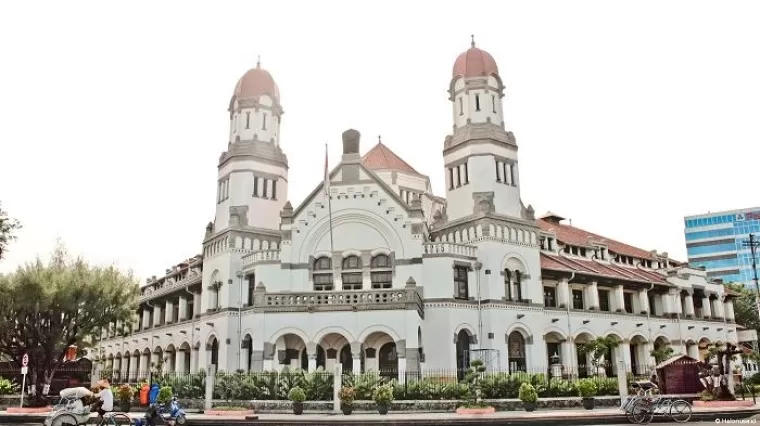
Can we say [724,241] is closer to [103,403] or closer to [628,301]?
[628,301]

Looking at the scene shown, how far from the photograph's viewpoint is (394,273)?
3775 cm

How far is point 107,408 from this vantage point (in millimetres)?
19281

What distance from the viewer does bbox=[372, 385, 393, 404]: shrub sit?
26.1 meters

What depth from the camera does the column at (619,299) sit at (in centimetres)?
4659

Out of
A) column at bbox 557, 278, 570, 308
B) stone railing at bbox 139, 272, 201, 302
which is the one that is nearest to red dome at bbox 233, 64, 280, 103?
stone railing at bbox 139, 272, 201, 302

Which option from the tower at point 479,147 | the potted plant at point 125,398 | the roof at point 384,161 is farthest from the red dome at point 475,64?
the potted plant at point 125,398

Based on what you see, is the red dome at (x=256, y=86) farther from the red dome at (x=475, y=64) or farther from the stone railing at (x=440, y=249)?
the stone railing at (x=440, y=249)

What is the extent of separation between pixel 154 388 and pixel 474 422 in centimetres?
1100

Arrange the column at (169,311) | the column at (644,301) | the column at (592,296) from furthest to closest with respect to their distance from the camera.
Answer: the column at (169,311) → the column at (644,301) → the column at (592,296)

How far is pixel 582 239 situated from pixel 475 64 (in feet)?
58.3

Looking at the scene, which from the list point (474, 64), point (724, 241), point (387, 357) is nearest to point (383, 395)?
point (387, 357)

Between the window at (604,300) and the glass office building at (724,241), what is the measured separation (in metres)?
68.8

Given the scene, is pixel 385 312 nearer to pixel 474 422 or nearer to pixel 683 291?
pixel 474 422

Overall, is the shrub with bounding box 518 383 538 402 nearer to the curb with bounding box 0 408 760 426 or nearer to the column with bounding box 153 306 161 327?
the curb with bounding box 0 408 760 426
